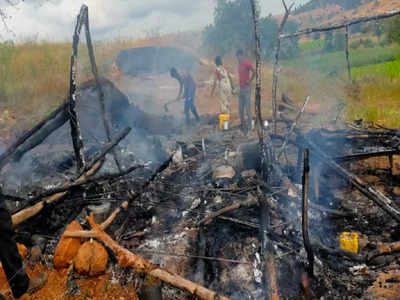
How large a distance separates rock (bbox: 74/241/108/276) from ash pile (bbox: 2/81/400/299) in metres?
0.01

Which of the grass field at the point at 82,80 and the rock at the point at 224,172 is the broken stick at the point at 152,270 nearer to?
the rock at the point at 224,172

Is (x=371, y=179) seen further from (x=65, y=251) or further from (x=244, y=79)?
(x=244, y=79)

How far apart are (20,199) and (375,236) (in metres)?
5.02

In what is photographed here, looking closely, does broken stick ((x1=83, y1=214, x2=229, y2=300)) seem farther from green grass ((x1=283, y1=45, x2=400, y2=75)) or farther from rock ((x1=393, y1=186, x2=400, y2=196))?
green grass ((x1=283, y1=45, x2=400, y2=75))

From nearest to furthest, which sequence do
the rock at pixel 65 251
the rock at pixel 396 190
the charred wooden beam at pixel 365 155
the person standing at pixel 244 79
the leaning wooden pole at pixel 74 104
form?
the rock at pixel 65 251
the charred wooden beam at pixel 365 155
the leaning wooden pole at pixel 74 104
the rock at pixel 396 190
the person standing at pixel 244 79

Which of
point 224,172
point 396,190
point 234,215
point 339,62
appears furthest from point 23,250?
point 339,62

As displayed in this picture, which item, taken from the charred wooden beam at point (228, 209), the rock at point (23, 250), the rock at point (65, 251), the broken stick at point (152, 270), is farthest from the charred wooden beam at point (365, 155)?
the rock at point (23, 250)

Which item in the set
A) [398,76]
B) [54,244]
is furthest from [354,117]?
[54,244]

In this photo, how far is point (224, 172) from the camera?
5.53 m

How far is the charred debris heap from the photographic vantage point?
10.7 feet

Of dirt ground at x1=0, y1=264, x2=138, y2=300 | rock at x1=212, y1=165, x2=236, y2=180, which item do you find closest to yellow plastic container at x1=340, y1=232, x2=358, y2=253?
rock at x1=212, y1=165, x2=236, y2=180

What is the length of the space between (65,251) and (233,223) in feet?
7.17

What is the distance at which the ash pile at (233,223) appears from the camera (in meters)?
3.26

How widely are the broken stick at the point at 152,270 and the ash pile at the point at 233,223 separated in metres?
0.01
